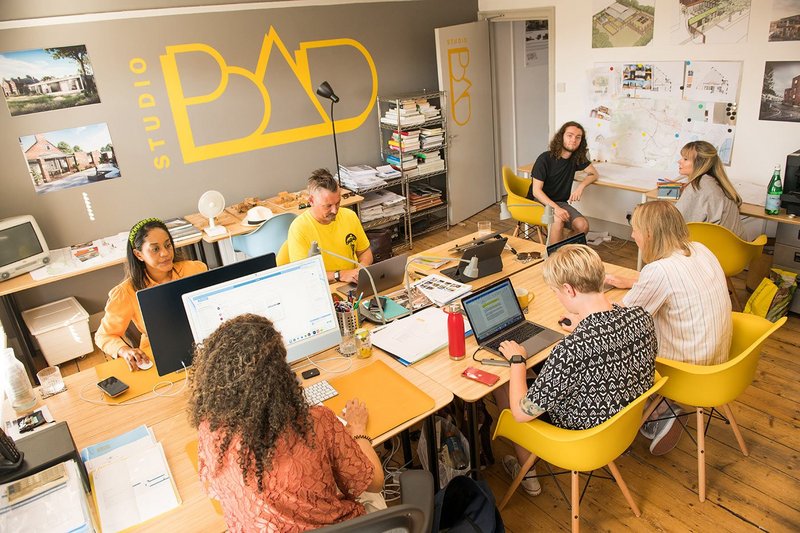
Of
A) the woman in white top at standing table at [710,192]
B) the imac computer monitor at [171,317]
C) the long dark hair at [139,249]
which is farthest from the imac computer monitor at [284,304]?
the woman in white top at standing table at [710,192]

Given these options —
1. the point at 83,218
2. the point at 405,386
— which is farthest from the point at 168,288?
the point at 83,218

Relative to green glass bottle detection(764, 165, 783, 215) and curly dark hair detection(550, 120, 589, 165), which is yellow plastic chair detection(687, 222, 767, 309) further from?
curly dark hair detection(550, 120, 589, 165)

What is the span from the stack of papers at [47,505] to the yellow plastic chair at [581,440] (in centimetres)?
157

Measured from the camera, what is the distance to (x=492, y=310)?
105 inches

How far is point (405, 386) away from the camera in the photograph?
236cm

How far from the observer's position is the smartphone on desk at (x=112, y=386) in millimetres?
2434

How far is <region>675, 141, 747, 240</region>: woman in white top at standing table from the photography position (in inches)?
150

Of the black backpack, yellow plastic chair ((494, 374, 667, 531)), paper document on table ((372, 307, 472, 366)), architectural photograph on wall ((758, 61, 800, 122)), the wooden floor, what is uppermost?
architectural photograph on wall ((758, 61, 800, 122))

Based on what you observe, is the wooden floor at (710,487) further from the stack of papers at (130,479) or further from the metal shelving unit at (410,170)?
the metal shelving unit at (410,170)

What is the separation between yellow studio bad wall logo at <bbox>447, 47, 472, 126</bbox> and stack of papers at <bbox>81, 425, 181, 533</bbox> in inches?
186

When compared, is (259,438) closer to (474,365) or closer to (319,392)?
(319,392)

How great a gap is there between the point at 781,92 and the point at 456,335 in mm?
3433

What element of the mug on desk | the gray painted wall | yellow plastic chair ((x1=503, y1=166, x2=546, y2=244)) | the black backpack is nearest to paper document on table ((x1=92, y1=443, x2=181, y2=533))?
the black backpack

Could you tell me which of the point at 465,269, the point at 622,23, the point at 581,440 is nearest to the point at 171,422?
the point at 581,440
